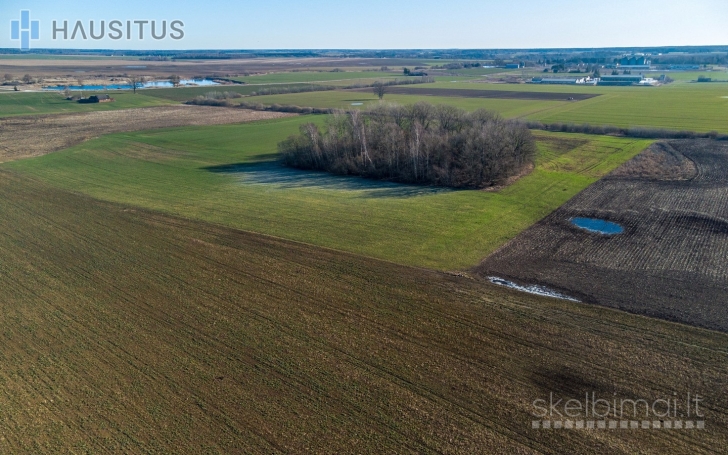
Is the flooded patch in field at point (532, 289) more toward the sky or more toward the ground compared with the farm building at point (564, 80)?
more toward the ground

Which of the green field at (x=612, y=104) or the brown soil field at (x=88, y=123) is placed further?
the green field at (x=612, y=104)

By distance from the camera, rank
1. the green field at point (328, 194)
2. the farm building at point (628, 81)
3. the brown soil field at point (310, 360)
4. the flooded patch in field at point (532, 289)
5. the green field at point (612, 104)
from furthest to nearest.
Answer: the farm building at point (628, 81)
the green field at point (612, 104)
the green field at point (328, 194)
the flooded patch in field at point (532, 289)
the brown soil field at point (310, 360)

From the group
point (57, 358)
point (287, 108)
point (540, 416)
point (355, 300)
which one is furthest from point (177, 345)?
point (287, 108)

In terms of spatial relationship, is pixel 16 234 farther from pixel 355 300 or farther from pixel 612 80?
pixel 612 80

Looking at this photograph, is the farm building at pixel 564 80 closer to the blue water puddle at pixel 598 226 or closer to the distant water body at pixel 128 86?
the distant water body at pixel 128 86

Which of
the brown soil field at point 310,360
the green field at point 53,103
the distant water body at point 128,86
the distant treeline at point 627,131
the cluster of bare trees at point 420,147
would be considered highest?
the distant water body at point 128,86

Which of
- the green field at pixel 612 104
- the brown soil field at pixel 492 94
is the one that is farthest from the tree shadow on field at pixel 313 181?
the brown soil field at pixel 492 94

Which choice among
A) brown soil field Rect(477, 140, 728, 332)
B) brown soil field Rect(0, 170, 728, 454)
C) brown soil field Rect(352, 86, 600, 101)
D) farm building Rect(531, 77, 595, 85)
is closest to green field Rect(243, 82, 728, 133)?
brown soil field Rect(352, 86, 600, 101)
